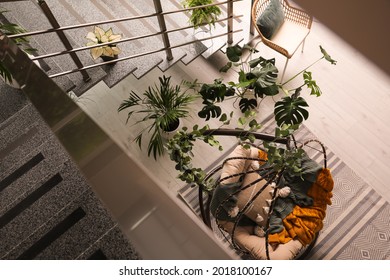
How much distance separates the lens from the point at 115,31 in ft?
14.0

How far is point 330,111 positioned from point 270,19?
1.22 m

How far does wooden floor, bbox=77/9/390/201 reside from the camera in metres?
3.99

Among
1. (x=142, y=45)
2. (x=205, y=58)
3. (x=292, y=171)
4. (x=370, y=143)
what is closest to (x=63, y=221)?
(x=292, y=171)

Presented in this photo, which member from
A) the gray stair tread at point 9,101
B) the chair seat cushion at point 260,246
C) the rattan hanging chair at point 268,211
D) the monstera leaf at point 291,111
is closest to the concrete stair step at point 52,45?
the gray stair tread at point 9,101

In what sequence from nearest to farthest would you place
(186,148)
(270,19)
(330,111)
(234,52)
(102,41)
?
(186,148) → (234,52) → (102,41) → (270,19) → (330,111)

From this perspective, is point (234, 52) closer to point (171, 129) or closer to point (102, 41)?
point (171, 129)

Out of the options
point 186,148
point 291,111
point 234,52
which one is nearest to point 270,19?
point 234,52

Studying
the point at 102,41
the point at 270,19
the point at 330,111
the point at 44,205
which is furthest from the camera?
the point at 330,111

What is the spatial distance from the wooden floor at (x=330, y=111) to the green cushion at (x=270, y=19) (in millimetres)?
465

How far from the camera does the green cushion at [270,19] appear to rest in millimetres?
4055

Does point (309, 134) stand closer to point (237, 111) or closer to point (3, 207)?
point (237, 111)

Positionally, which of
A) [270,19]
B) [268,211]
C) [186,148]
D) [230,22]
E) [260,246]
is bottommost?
[260,246]

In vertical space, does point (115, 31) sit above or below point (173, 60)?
above

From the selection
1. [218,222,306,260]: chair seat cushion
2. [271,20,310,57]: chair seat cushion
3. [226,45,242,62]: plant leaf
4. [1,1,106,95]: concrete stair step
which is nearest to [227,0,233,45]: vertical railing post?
[271,20,310,57]: chair seat cushion
